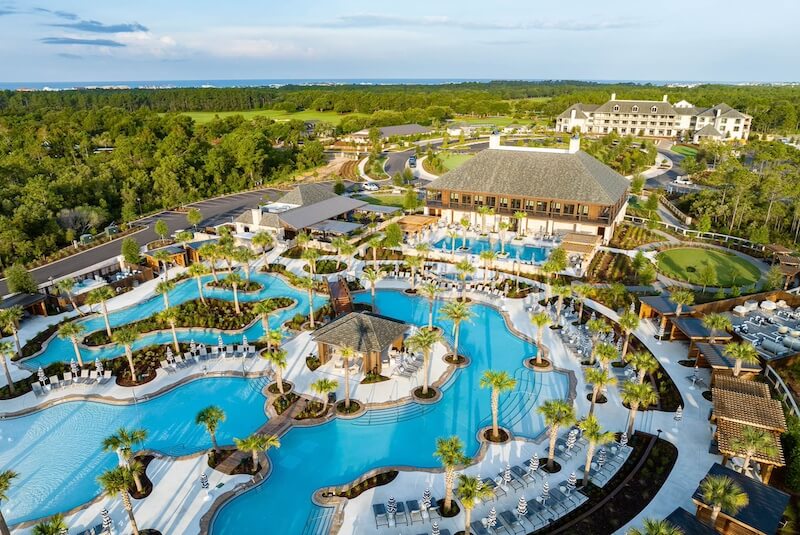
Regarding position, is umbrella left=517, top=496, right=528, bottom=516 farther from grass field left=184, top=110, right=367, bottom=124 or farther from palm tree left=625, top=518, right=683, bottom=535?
grass field left=184, top=110, right=367, bottom=124

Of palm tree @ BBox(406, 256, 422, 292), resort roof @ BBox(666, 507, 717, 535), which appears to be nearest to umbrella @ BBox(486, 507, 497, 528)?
resort roof @ BBox(666, 507, 717, 535)

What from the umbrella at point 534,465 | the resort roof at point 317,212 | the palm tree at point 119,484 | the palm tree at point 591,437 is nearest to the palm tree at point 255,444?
the palm tree at point 119,484

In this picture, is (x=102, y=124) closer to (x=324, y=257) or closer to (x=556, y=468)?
(x=324, y=257)

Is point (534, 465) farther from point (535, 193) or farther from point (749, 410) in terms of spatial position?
point (535, 193)

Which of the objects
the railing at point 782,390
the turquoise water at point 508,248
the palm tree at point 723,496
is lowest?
the railing at point 782,390

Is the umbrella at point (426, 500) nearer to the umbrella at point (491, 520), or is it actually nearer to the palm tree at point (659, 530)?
the umbrella at point (491, 520)

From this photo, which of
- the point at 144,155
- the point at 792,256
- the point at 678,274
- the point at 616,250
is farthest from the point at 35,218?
the point at 792,256
